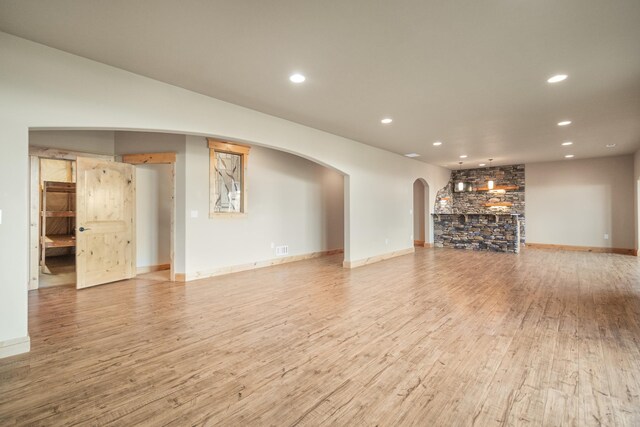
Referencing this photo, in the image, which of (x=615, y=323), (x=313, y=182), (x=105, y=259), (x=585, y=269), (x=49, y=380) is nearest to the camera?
(x=49, y=380)

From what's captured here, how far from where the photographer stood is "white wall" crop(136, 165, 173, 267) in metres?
6.14

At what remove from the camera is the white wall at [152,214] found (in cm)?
614

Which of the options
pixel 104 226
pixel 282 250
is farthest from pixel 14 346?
pixel 282 250

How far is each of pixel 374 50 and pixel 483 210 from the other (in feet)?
33.4

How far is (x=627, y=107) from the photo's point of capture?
4.54 m

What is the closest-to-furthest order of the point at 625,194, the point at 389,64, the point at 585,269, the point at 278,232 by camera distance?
the point at 389,64, the point at 585,269, the point at 278,232, the point at 625,194

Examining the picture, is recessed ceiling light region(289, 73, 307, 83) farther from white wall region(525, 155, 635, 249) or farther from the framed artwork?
white wall region(525, 155, 635, 249)

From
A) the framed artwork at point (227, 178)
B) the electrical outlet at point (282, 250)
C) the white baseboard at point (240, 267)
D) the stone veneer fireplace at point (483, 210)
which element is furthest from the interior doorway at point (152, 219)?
the stone veneer fireplace at point (483, 210)

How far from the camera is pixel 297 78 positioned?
3.54 meters

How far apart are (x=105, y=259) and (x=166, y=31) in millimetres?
4168

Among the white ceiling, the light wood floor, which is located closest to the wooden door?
the light wood floor

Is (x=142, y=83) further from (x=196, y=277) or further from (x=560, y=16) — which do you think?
(x=560, y=16)

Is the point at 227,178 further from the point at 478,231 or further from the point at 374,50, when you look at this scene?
the point at 478,231

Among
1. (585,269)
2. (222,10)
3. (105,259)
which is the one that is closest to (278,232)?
(105,259)
